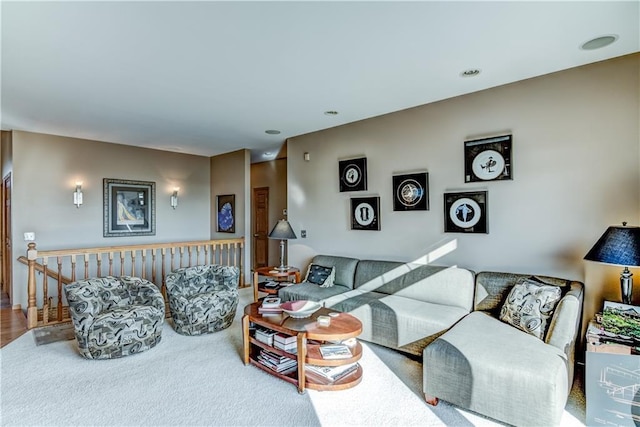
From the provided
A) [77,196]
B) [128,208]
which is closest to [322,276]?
[128,208]

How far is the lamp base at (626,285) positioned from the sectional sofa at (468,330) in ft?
0.87

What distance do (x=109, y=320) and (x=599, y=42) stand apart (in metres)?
4.58

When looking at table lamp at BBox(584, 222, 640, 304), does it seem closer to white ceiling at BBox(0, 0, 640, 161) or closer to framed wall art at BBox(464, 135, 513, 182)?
framed wall art at BBox(464, 135, 513, 182)

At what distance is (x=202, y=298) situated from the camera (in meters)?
3.79

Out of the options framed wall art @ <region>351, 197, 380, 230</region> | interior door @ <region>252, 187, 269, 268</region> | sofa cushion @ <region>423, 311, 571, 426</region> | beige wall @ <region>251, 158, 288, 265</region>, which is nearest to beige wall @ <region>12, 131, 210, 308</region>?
interior door @ <region>252, 187, 269, 268</region>

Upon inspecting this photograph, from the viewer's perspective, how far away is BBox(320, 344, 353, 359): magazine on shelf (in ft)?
8.72

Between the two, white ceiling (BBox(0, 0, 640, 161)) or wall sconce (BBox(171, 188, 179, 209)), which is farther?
wall sconce (BBox(171, 188, 179, 209))

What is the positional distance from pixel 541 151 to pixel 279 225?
10.6 feet

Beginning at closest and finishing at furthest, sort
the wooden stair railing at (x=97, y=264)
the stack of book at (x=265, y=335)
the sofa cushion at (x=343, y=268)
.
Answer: the stack of book at (x=265, y=335) → the wooden stair railing at (x=97, y=264) → the sofa cushion at (x=343, y=268)

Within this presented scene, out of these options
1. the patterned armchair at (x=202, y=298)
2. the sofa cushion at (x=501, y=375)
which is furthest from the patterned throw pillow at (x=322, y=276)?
the sofa cushion at (x=501, y=375)

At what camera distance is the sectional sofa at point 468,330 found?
212 centimetres

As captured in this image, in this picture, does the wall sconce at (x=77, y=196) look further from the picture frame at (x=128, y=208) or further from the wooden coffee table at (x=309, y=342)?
the wooden coffee table at (x=309, y=342)

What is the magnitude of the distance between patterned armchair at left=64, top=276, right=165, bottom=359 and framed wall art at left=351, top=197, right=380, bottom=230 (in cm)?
252

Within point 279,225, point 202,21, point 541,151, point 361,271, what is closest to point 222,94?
point 202,21
